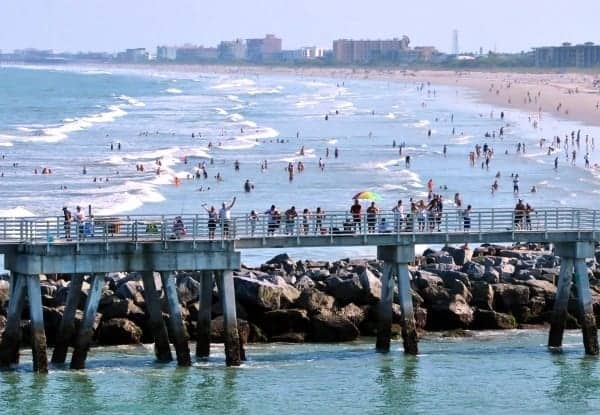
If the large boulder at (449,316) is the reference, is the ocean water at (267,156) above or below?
below

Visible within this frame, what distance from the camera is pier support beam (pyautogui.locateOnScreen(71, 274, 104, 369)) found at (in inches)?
1366

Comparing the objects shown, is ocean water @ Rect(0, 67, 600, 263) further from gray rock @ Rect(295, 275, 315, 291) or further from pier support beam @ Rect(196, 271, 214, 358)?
pier support beam @ Rect(196, 271, 214, 358)

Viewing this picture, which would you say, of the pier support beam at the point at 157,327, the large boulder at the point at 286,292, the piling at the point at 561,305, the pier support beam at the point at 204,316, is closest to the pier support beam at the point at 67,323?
the pier support beam at the point at 157,327

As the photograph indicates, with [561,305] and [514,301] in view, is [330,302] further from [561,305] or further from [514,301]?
[561,305]

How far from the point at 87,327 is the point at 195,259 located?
2.76 metres

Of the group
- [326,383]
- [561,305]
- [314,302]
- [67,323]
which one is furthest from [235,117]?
[326,383]

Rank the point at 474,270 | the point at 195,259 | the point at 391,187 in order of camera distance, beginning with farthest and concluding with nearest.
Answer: the point at 391,187 → the point at 474,270 → the point at 195,259

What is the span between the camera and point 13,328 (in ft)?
113

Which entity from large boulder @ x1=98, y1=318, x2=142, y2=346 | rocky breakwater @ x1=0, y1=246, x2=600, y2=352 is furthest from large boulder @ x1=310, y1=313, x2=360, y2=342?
large boulder @ x1=98, y1=318, x2=142, y2=346

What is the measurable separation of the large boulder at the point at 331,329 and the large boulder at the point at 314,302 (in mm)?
269

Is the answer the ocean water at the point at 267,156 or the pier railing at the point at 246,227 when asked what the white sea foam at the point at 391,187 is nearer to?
the ocean water at the point at 267,156

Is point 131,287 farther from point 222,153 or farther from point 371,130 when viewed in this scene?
point 371,130

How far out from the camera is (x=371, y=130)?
121062mm

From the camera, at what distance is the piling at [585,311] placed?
37.5 meters
